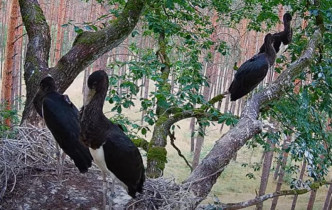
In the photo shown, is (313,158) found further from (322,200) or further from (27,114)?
(322,200)

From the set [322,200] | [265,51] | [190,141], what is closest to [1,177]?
[265,51]

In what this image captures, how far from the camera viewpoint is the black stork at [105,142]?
292cm

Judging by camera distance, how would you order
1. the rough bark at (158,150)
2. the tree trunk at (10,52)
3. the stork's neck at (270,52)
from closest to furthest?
the rough bark at (158,150) < the stork's neck at (270,52) < the tree trunk at (10,52)

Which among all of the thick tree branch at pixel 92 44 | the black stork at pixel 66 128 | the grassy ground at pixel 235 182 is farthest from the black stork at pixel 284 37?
the grassy ground at pixel 235 182

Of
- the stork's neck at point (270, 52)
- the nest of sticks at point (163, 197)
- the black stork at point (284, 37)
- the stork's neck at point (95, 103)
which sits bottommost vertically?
the nest of sticks at point (163, 197)

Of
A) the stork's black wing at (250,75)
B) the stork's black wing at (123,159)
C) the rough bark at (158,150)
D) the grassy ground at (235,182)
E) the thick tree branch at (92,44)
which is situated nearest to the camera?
the stork's black wing at (123,159)

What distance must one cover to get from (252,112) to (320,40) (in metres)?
1.42

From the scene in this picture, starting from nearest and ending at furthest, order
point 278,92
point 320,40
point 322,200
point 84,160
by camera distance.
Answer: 1. point 84,160
2. point 278,92
3. point 320,40
4. point 322,200

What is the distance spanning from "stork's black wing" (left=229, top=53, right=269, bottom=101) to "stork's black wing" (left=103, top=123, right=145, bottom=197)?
2.67 m

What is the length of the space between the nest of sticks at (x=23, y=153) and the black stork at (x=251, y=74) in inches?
103

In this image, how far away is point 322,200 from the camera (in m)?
16.2

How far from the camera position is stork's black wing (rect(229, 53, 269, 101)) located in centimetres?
527

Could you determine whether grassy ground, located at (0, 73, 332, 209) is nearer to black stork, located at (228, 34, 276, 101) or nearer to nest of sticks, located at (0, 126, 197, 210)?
black stork, located at (228, 34, 276, 101)

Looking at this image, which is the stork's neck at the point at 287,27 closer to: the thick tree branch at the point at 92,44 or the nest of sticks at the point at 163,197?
the thick tree branch at the point at 92,44
